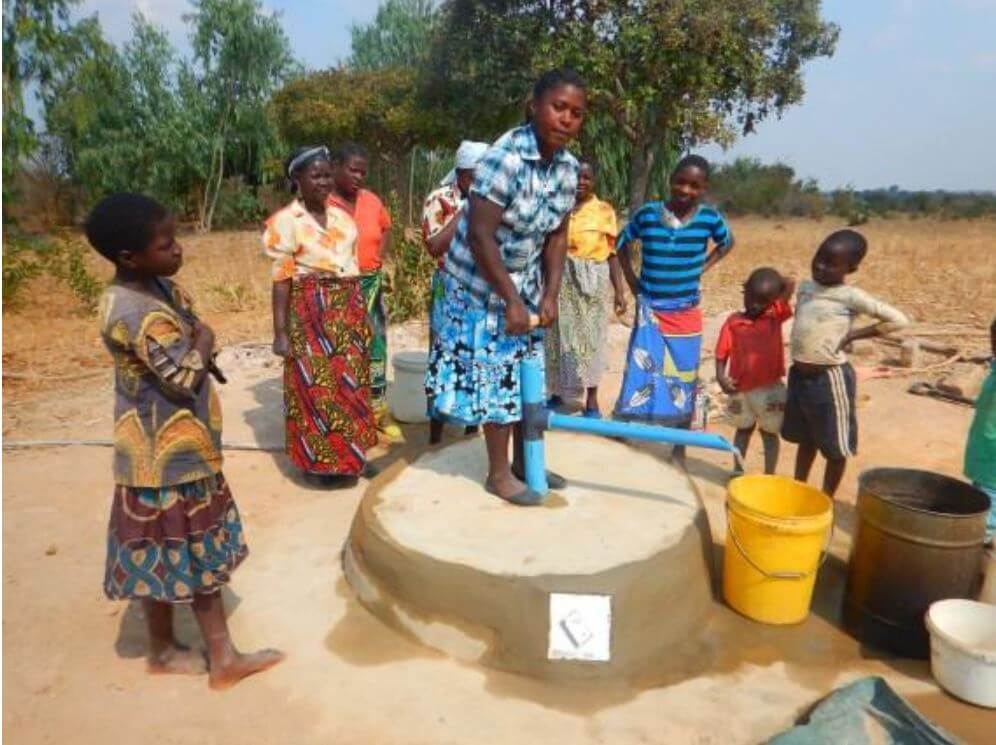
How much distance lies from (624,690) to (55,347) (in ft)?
22.1

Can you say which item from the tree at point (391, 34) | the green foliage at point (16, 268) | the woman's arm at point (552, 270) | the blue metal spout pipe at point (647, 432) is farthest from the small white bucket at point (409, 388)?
the tree at point (391, 34)

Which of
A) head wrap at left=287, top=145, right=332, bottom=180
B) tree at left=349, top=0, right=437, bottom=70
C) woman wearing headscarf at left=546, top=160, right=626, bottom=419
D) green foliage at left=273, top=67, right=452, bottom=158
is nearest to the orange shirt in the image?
head wrap at left=287, top=145, right=332, bottom=180

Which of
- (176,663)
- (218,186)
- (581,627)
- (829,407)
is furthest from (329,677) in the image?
(218,186)

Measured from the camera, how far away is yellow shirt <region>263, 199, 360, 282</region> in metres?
3.51

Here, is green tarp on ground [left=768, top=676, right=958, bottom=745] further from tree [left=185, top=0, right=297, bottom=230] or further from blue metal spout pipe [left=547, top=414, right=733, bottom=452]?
tree [left=185, top=0, right=297, bottom=230]

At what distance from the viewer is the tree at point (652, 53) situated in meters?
10.4

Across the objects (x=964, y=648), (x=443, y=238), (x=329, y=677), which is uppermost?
(x=443, y=238)

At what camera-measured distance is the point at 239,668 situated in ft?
7.97

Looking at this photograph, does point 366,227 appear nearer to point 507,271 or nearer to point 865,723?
point 507,271

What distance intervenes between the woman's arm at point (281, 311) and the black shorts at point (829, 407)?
2.42 m

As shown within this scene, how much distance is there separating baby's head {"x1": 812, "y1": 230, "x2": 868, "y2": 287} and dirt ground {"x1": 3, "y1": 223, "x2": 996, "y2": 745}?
4.04 feet

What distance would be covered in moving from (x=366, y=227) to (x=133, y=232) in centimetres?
218

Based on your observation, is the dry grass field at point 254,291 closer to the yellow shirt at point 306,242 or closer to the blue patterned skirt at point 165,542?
the yellow shirt at point 306,242

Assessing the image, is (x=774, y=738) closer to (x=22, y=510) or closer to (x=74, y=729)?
(x=74, y=729)
